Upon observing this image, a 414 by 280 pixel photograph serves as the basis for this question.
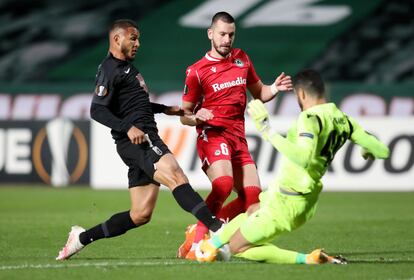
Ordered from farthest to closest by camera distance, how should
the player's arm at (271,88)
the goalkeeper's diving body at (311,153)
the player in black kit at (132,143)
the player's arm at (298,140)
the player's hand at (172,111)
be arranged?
1. the player's arm at (271,88)
2. the player's hand at (172,111)
3. the player in black kit at (132,143)
4. the goalkeeper's diving body at (311,153)
5. the player's arm at (298,140)

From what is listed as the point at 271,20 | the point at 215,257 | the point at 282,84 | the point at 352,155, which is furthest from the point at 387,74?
the point at 215,257

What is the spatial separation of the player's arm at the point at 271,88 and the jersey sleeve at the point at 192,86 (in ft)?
2.04

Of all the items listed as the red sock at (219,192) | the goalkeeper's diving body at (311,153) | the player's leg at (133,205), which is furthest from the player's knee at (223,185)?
the goalkeeper's diving body at (311,153)

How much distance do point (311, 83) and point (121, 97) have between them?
1.93 metres

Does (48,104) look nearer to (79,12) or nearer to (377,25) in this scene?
(79,12)

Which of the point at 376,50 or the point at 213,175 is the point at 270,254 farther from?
the point at 376,50

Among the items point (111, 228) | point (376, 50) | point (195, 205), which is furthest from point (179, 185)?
point (376, 50)

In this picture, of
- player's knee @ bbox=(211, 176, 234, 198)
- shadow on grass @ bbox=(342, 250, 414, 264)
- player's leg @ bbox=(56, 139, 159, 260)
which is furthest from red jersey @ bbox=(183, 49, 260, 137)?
shadow on grass @ bbox=(342, 250, 414, 264)

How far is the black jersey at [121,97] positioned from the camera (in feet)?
28.2

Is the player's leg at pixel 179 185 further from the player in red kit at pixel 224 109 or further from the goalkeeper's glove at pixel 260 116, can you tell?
the goalkeeper's glove at pixel 260 116

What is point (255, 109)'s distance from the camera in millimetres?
7406

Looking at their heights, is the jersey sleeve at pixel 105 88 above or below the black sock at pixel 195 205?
above

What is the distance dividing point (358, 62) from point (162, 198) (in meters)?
7.78

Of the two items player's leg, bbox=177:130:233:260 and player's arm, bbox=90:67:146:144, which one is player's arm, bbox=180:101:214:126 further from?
player's arm, bbox=90:67:146:144
